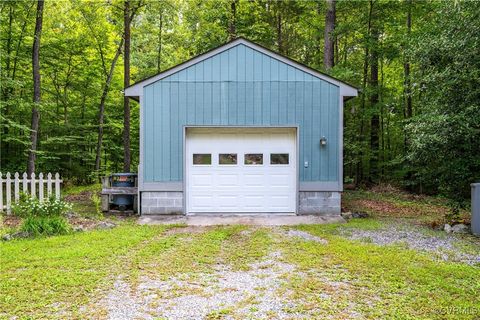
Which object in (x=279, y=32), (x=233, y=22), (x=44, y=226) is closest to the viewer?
(x=44, y=226)

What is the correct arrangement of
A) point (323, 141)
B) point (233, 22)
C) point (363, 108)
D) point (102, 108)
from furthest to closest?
point (233, 22) → point (102, 108) → point (363, 108) → point (323, 141)

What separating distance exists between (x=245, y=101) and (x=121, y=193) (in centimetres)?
396

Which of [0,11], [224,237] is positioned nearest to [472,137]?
[224,237]

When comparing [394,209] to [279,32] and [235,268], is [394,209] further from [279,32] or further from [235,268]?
[279,32]

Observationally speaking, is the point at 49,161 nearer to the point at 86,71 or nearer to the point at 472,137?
the point at 86,71

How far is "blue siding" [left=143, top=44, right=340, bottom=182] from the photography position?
8.73 meters

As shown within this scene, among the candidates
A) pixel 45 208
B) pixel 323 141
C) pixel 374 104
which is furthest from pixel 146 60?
pixel 45 208

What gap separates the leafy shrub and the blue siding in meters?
2.68

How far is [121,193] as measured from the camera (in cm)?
901

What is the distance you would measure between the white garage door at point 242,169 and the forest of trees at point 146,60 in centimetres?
394

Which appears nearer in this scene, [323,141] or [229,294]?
[229,294]

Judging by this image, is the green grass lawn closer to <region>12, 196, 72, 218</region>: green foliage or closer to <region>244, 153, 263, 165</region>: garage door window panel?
<region>12, 196, 72, 218</region>: green foliage

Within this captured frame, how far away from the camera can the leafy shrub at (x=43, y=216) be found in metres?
6.32

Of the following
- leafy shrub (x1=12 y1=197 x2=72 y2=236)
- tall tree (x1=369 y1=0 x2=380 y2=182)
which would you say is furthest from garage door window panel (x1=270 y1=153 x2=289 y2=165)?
tall tree (x1=369 y1=0 x2=380 y2=182)
